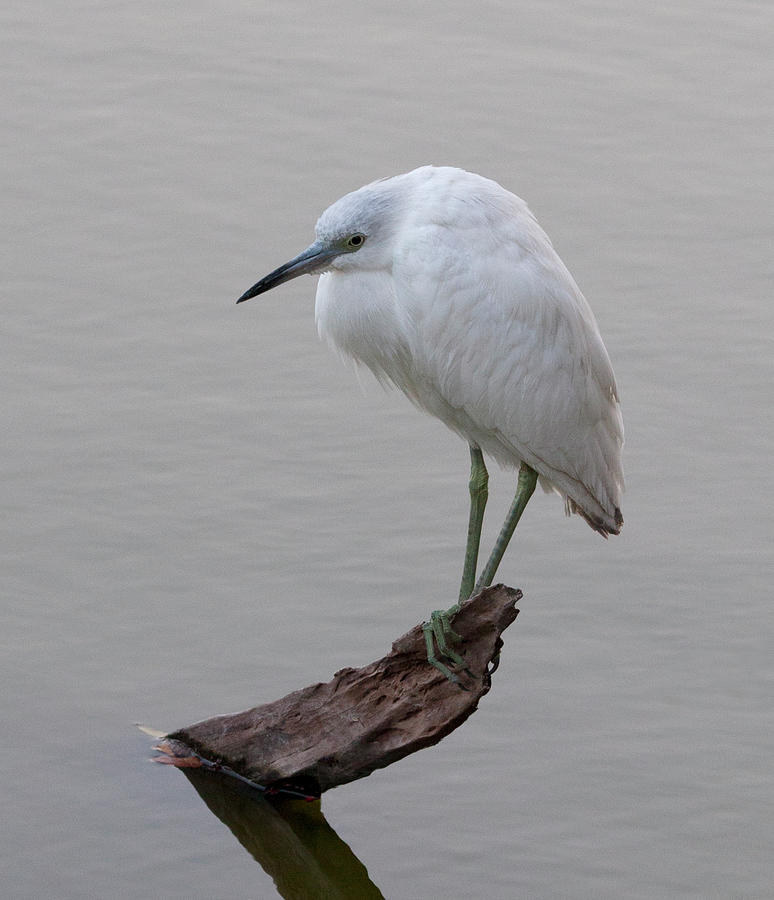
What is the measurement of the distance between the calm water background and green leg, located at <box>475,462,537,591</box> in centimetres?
117

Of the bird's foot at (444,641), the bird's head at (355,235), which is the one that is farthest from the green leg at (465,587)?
the bird's head at (355,235)

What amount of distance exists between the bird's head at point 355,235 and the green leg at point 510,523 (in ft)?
3.30

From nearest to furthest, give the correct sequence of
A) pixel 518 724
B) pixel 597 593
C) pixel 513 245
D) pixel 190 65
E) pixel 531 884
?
pixel 513 245 < pixel 531 884 < pixel 518 724 < pixel 597 593 < pixel 190 65

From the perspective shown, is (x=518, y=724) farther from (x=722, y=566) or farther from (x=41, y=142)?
(x=41, y=142)

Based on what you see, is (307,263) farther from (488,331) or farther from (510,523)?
(510,523)

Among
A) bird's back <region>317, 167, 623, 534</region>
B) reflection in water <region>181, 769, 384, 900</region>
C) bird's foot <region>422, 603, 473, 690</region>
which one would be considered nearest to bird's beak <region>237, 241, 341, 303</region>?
bird's back <region>317, 167, 623, 534</region>

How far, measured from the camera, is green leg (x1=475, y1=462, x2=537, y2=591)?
7.41 meters

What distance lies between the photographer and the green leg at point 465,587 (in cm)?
725

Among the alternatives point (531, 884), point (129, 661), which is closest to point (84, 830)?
point (129, 661)

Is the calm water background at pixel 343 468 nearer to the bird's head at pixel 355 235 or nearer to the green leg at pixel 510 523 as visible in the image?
the green leg at pixel 510 523

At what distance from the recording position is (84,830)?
794 cm

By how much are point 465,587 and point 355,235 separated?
142cm

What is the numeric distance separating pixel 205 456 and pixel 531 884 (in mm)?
3036

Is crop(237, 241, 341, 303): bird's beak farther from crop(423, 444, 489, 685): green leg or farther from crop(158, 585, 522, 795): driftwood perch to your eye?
crop(158, 585, 522, 795): driftwood perch
